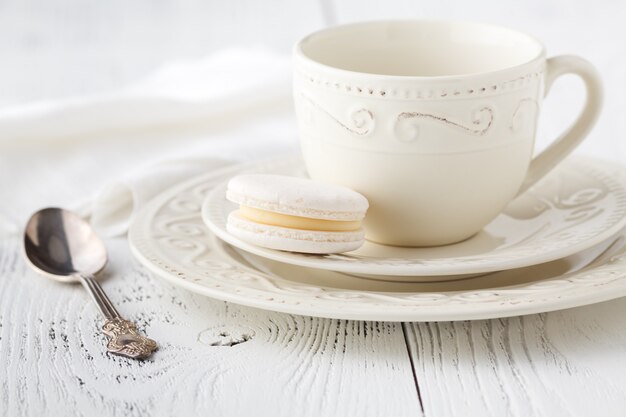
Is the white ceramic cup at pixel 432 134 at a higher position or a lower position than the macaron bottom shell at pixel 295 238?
higher

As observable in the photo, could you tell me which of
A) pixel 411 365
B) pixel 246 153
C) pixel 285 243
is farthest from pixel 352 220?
pixel 246 153

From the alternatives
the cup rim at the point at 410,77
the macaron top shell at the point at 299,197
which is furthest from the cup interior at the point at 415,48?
the macaron top shell at the point at 299,197

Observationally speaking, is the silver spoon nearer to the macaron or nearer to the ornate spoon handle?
the ornate spoon handle

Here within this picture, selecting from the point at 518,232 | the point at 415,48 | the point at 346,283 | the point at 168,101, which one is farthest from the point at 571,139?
the point at 168,101

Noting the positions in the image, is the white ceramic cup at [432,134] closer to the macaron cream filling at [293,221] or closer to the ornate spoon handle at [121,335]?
the macaron cream filling at [293,221]

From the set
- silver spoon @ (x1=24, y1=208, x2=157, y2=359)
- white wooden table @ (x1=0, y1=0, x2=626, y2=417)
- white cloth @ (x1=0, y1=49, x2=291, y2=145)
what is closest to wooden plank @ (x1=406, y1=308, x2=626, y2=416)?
white wooden table @ (x1=0, y1=0, x2=626, y2=417)

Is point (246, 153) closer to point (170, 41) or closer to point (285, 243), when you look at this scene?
point (285, 243)

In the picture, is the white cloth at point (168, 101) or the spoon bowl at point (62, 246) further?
the white cloth at point (168, 101)
